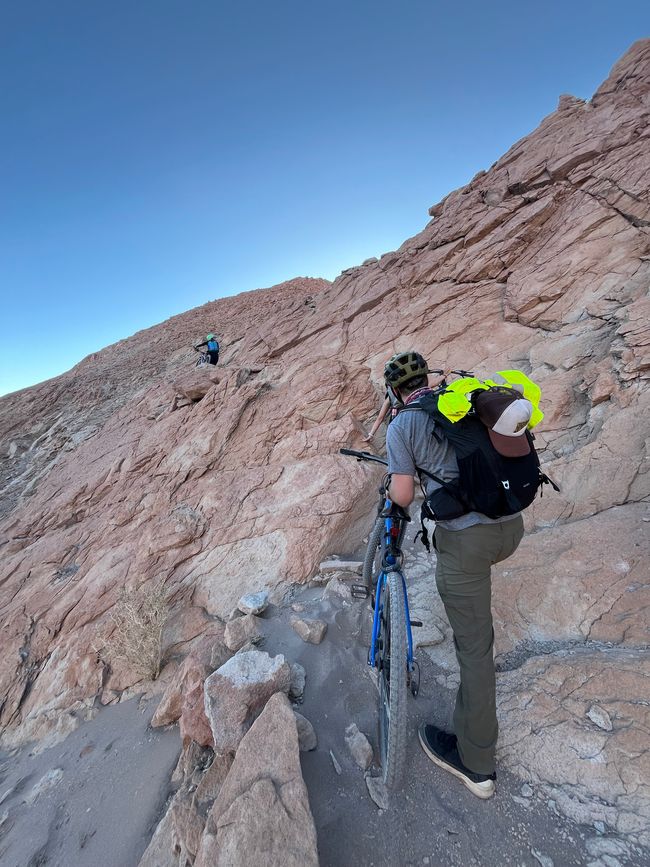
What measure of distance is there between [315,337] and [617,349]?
7712 millimetres

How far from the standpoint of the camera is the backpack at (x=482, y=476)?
7.07 ft

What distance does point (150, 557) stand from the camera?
6.64 meters

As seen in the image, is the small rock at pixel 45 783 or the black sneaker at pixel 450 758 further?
the small rock at pixel 45 783

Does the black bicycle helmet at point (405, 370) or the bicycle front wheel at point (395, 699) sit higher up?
the black bicycle helmet at point (405, 370)

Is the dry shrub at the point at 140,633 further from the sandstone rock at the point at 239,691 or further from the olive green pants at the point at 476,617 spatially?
the olive green pants at the point at 476,617

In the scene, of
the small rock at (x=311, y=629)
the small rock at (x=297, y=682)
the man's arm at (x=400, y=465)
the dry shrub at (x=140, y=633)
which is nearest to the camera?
the man's arm at (x=400, y=465)

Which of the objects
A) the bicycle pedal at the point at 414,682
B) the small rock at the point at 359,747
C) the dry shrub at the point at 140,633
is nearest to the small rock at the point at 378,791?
the small rock at the point at 359,747

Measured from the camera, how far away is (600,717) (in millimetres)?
2473

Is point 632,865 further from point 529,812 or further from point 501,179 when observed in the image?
point 501,179

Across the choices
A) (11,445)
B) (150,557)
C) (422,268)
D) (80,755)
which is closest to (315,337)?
(422,268)

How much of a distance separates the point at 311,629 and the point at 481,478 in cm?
287

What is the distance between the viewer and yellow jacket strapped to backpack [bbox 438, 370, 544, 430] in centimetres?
219

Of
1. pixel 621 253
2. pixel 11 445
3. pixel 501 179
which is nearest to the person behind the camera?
pixel 621 253

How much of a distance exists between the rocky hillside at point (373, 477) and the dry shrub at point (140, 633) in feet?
1.04
